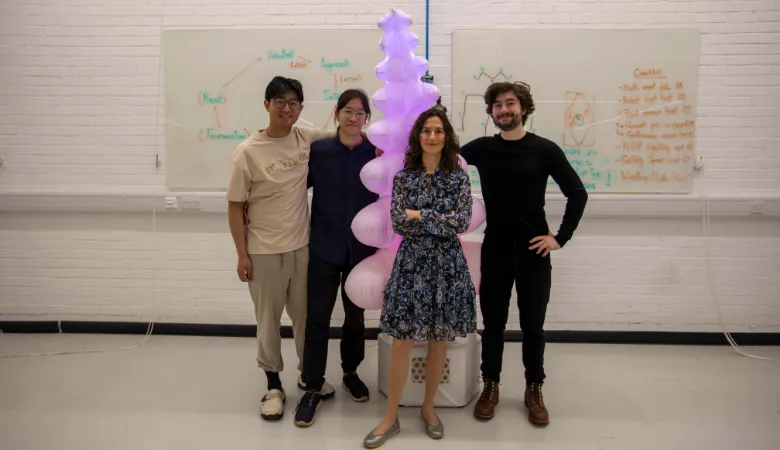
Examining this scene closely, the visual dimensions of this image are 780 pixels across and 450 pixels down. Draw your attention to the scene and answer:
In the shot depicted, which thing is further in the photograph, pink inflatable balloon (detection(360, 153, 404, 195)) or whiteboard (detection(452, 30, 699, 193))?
whiteboard (detection(452, 30, 699, 193))

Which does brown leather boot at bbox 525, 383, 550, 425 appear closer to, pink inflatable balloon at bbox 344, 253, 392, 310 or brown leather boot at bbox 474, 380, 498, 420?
brown leather boot at bbox 474, 380, 498, 420

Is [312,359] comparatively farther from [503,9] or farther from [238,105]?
[503,9]

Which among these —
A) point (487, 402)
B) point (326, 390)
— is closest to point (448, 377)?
point (487, 402)

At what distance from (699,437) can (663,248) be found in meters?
1.42

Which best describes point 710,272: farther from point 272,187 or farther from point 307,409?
point 272,187

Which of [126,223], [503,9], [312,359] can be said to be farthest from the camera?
[126,223]

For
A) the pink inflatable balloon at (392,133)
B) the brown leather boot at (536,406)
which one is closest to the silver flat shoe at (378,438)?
the brown leather boot at (536,406)

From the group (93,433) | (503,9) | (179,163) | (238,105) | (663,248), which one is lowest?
(93,433)

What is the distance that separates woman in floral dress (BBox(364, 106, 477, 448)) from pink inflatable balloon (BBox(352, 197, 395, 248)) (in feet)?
0.45

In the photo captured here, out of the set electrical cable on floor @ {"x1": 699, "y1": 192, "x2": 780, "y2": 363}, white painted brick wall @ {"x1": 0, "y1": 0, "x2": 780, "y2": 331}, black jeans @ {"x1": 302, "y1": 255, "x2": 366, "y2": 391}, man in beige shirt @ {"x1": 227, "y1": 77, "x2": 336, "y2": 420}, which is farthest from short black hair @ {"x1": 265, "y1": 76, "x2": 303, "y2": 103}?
electrical cable on floor @ {"x1": 699, "y1": 192, "x2": 780, "y2": 363}

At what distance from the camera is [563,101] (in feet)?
11.2

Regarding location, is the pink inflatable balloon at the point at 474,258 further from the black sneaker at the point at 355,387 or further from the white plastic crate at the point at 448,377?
the black sneaker at the point at 355,387

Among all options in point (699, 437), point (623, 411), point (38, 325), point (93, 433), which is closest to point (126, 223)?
point (38, 325)

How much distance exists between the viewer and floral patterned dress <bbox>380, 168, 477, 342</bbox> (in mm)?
2256
